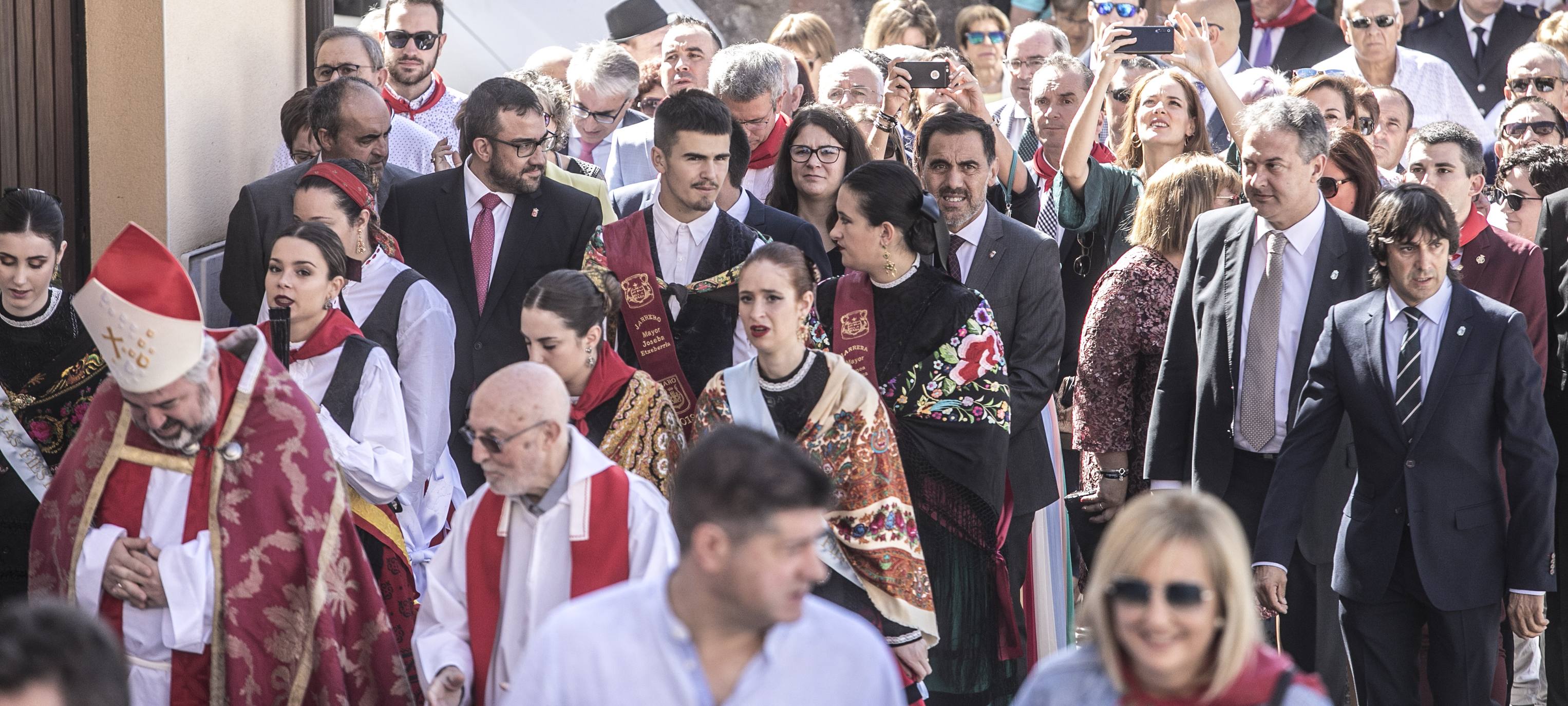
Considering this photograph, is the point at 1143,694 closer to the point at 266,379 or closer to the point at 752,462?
the point at 752,462

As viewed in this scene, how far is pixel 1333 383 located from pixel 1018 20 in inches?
270

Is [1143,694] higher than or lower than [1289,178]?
lower

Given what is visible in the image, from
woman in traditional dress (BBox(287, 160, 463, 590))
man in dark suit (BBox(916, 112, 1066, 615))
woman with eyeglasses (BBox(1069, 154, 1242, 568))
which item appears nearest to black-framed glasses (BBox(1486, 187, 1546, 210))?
woman with eyeglasses (BBox(1069, 154, 1242, 568))

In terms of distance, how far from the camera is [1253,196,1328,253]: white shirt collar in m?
4.82

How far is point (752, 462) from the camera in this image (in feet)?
8.70

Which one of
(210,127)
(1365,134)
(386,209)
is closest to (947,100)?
(1365,134)

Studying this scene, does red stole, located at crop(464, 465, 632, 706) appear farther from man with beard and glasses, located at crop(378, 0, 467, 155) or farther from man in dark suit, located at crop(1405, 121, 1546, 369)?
man with beard and glasses, located at crop(378, 0, 467, 155)

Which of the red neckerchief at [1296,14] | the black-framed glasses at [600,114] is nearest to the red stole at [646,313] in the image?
the black-framed glasses at [600,114]

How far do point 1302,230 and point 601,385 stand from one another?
6.91 ft

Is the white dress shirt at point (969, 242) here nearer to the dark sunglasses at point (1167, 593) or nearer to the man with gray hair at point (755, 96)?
the man with gray hair at point (755, 96)

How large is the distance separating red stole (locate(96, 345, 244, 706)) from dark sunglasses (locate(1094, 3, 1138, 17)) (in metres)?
5.30

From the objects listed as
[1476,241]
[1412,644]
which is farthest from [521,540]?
[1476,241]

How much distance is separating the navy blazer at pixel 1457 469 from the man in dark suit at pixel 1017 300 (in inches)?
34.0

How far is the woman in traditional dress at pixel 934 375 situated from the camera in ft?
14.8
